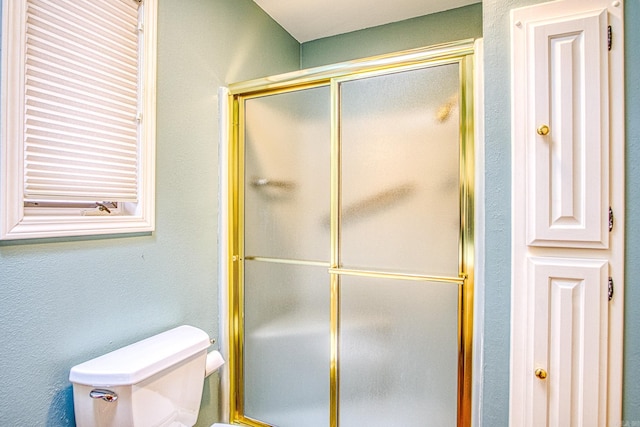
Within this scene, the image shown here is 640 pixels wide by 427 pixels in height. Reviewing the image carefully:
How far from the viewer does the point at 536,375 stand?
3.57 feet

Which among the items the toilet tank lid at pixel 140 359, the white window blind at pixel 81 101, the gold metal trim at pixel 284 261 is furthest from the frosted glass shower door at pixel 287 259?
the white window blind at pixel 81 101

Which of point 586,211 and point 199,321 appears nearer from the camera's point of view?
point 586,211

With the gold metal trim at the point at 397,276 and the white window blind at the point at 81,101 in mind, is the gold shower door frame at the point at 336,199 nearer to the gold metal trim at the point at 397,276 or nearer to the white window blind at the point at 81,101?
the gold metal trim at the point at 397,276

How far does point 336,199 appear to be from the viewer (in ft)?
4.84

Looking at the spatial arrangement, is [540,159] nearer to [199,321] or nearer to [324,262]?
[324,262]

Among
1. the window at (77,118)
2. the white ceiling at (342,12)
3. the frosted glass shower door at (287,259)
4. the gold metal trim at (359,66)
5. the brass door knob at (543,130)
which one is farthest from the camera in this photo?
the white ceiling at (342,12)

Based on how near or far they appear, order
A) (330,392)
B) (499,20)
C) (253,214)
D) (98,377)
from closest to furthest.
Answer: (98,377) → (499,20) → (330,392) → (253,214)

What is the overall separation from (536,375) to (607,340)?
0.77ft

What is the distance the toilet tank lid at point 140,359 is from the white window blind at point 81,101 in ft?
1.78

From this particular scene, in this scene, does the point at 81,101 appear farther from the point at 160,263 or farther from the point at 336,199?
the point at 336,199

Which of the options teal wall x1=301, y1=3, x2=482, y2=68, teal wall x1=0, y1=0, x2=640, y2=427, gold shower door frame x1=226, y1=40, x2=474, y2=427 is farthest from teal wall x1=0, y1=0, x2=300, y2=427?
teal wall x1=301, y1=3, x2=482, y2=68

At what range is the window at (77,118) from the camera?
0.94 m

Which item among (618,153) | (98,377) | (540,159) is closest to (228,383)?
(98,377)

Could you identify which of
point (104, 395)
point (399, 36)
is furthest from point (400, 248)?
point (399, 36)
